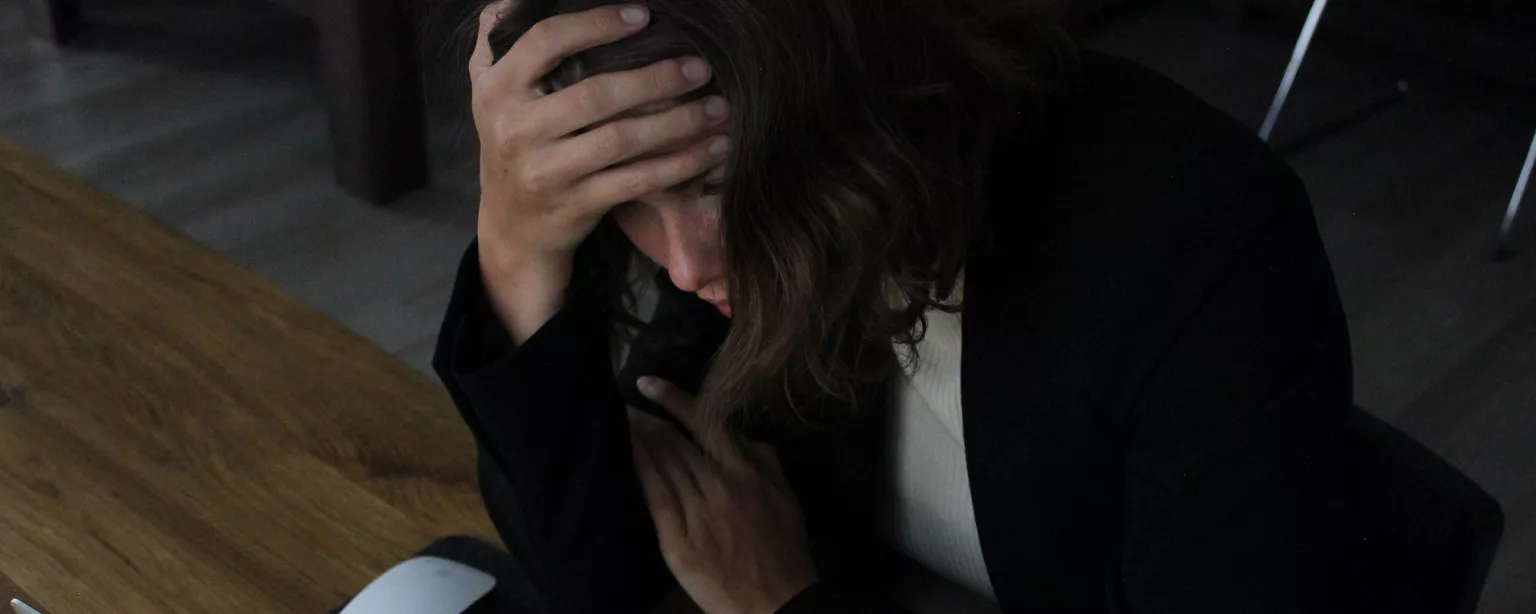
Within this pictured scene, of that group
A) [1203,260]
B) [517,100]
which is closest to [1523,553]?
[1203,260]

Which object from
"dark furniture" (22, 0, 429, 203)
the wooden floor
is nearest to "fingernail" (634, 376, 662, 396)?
the wooden floor

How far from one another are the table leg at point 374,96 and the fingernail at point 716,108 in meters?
1.56

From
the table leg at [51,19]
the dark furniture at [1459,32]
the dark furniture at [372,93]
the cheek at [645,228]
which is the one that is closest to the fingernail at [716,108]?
the cheek at [645,228]

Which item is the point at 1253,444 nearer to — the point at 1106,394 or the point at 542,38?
the point at 1106,394

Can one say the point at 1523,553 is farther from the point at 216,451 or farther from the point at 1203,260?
the point at 216,451

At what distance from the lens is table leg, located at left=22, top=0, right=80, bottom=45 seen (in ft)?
8.87

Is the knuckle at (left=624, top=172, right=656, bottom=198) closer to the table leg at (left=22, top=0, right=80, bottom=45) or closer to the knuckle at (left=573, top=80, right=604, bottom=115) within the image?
the knuckle at (left=573, top=80, right=604, bottom=115)

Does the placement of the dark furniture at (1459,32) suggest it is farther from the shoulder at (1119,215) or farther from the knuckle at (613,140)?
the knuckle at (613,140)

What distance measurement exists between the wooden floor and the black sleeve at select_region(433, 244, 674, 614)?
113 centimetres

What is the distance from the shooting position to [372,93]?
2.20m

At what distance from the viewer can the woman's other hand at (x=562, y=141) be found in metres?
0.63

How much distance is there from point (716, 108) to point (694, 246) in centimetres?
10

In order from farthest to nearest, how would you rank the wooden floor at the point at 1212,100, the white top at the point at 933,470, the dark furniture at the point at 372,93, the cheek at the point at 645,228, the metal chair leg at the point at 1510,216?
the metal chair leg at the point at 1510,216
the dark furniture at the point at 372,93
the wooden floor at the point at 1212,100
the white top at the point at 933,470
the cheek at the point at 645,228

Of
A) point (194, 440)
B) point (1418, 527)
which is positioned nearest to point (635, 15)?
point (194, 440)
